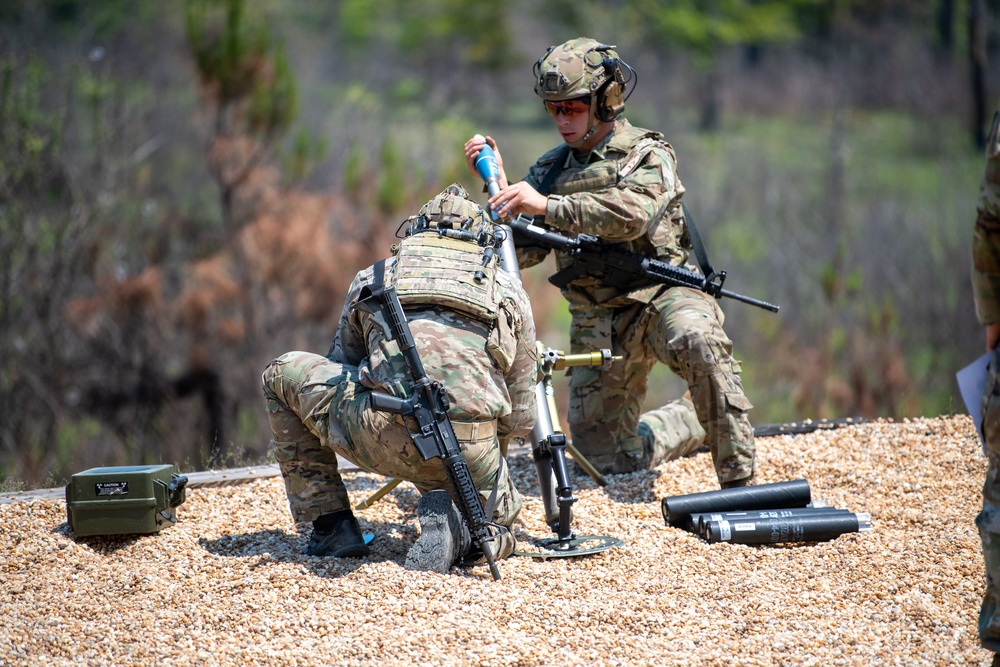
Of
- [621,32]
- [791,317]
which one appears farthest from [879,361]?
[621,32]

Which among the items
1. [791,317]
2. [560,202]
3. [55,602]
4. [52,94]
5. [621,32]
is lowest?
[55,602]

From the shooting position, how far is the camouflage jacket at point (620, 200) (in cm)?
555

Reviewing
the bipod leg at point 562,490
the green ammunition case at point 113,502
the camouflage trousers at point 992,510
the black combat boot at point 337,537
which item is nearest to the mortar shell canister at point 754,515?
the bipod leg at point 562,490

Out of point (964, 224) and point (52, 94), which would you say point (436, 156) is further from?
point (964, 224)

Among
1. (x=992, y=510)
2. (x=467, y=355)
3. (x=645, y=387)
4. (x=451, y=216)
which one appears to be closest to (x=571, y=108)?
(x=451, y=216)

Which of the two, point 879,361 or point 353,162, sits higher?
point 353,162

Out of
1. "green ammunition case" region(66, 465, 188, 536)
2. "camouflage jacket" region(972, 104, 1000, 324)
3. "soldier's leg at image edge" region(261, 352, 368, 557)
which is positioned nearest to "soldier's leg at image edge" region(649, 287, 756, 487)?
"soldier's leg at image edge" region(261, 352, 368, 557)

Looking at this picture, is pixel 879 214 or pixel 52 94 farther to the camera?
pixel 879 214

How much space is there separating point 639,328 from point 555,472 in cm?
140

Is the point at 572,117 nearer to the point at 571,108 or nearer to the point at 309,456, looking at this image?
the point at 571,108

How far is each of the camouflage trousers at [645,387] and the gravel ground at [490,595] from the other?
0.58 meters

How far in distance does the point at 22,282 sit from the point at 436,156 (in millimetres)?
8217

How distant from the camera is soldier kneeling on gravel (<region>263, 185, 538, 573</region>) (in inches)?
171

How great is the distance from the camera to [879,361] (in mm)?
17141
